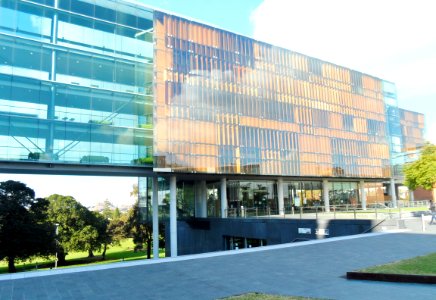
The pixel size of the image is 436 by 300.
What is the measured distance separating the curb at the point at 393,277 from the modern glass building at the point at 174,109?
24.8 meters

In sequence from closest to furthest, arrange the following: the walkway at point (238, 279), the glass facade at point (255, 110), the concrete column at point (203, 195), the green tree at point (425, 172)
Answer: the walkway at point (238, 279) → the glass facade at point (255, 110) → the green tree at point (425, 172) → the concrete column at point (203, 195)

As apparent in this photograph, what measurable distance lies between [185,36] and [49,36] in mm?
13052

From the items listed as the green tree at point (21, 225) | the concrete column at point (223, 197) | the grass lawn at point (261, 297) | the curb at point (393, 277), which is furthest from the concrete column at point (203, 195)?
the grass lawn at point (261, 297)

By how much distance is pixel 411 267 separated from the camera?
10.0 m

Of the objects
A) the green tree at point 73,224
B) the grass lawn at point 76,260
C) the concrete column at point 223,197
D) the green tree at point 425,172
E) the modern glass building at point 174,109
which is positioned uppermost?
the modern glass building at point 174,109

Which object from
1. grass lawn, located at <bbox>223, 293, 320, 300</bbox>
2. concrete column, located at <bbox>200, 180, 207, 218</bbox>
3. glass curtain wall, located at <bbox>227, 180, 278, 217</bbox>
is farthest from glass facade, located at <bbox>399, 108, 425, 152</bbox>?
grass lawn, located at <bbox>223, 293, 320, 300</bbox>

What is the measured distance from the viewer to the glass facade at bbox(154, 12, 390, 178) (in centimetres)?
3500

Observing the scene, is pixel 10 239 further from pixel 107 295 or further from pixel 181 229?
pixel 107 295

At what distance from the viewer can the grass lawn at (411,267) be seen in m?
9.26

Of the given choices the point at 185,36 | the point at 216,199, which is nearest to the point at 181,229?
the point at 216,199

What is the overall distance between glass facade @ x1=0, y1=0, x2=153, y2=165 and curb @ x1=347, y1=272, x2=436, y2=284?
81.4 ft

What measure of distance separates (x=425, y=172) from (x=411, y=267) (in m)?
36.4

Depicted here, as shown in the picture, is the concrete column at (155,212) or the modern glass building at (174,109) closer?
the modern glass building at (174,109)

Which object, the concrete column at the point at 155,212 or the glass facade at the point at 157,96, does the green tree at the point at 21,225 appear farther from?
the glass facade at the point at 157,96
